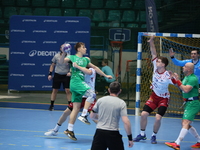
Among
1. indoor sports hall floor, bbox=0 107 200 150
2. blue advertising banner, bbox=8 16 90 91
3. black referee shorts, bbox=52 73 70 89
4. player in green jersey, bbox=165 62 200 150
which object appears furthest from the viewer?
blue advertising banner, bbox=8 16 90 91

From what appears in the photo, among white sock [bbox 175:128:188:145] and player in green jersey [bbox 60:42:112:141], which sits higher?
player in green jersey [bbox 60:42:112:141]

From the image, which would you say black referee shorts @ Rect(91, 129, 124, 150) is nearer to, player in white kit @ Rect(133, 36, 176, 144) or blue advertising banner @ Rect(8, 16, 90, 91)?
player in white kit @ Rect(133, 36, 176, 144)

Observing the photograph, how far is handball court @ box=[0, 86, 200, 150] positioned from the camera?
24.6ft

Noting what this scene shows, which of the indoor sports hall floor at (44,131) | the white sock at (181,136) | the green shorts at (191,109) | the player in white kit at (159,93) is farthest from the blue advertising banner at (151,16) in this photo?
the white sock at (181,136)

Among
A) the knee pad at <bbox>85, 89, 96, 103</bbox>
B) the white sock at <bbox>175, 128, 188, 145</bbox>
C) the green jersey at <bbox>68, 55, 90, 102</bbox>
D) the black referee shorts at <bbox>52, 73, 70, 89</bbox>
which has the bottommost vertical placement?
the white sock at <bbox>175, 128, 188, 145</bbox>

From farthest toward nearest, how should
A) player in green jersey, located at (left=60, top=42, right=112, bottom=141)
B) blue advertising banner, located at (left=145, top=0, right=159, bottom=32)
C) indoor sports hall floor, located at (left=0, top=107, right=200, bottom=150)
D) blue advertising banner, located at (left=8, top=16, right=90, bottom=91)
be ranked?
1. blue advertising banner, located at (left=8, top=16, right=90, bottom=91)
2. blue advertising banner, located at (left=145, top=0, right=159, bottom=32)
3. player in green jersey, located at (left=60, top=42, right=112, bottom=141)
4. indoor sports hall floor, located at (left=0, top=107, right=200, bottom=150)

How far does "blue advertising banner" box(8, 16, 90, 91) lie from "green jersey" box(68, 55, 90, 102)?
25.7 feet

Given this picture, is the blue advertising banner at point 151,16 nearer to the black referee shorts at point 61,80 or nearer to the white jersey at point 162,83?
the black referee shorts at point 61,80

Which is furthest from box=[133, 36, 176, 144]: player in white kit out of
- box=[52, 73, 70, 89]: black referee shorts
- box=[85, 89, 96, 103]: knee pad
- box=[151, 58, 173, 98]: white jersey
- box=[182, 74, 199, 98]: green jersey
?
box=[52, 73, 70, 89]: black referee shorts

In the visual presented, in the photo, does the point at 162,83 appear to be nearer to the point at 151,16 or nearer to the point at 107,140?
the point at 107,140

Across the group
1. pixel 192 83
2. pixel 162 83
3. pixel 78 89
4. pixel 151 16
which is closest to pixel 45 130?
pixel 78 89

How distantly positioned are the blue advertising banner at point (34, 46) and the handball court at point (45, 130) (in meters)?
2.11

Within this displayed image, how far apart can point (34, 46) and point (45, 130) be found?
7382mm

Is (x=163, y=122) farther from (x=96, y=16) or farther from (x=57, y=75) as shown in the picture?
(x=96, y=16)
